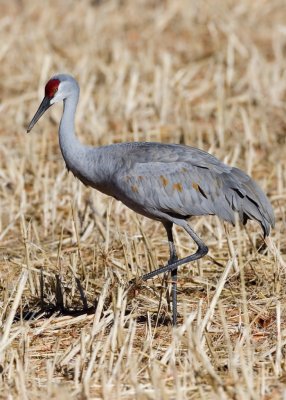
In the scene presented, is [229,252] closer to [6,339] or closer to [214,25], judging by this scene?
[6,339]

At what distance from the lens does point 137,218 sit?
22.7ft

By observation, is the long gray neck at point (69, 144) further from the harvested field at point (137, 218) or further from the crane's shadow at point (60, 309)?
the crane's shadow at point (60, 309)

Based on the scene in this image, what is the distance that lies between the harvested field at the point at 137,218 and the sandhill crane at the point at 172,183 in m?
0.24

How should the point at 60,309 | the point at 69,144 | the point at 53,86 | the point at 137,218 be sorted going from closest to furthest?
the point at 60,309
the point at 69,144
the point at 53,86
the point at 137,218

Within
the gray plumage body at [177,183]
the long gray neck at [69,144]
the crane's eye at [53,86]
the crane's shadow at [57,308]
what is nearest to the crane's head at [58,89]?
the crane's eye at [53,86]

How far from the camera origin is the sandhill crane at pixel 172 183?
5840 mm

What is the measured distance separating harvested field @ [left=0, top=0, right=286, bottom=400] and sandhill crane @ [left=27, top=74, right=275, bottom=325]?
0.24 metres

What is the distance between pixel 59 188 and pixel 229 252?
2.05 metres

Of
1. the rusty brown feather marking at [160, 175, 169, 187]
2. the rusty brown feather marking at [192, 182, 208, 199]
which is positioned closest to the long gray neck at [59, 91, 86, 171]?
the rusty brown feather marking at [160, 175, 169, 187]

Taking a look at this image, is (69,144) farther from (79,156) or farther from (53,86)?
(53,86)

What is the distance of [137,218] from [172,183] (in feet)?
3.54

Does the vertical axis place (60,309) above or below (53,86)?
below

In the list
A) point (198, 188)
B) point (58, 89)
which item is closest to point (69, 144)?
point (58, 89)

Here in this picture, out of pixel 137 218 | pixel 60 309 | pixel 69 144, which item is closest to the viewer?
pixel 60 309
